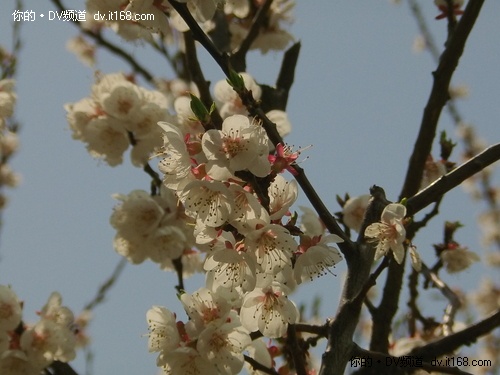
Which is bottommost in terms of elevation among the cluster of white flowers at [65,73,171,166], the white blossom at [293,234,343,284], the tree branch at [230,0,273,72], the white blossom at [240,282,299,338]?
the white blossom at [240,282,299,338]

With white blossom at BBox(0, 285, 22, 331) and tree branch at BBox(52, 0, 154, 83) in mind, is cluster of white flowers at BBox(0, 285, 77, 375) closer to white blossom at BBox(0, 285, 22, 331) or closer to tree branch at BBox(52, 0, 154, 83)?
white blossom at BBox(0, 285, 22, 331)

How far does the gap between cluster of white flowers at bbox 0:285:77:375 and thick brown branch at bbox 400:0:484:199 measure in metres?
1.53

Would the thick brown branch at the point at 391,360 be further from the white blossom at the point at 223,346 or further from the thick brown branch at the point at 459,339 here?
the white blossom at the point at 223,346

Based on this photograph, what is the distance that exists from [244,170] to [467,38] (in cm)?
149

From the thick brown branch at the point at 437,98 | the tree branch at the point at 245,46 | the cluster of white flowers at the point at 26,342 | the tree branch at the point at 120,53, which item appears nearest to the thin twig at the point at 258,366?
the cluster of white flowers at the point at 26,342

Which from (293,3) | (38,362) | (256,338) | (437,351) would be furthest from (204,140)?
(293,3)

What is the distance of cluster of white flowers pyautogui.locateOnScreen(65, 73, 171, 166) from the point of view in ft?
10.2

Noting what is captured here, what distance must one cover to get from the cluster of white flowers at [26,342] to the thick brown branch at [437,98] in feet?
5.03

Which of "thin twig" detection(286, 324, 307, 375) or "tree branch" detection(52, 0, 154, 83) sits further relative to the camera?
"tree branch" detection(52, 0, 154, 83)

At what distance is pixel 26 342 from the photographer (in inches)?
98.3

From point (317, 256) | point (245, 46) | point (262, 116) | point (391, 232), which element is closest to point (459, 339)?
point (391, 232)

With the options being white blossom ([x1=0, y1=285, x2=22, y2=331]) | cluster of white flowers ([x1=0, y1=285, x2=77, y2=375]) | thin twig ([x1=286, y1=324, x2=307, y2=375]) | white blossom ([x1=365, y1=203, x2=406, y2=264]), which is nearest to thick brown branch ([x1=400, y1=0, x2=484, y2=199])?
white blossom ([x1=365, y1=203, x2=406, y2=264])

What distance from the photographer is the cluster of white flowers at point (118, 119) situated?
10.2 ft

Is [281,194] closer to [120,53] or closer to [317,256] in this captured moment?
[317,256]
